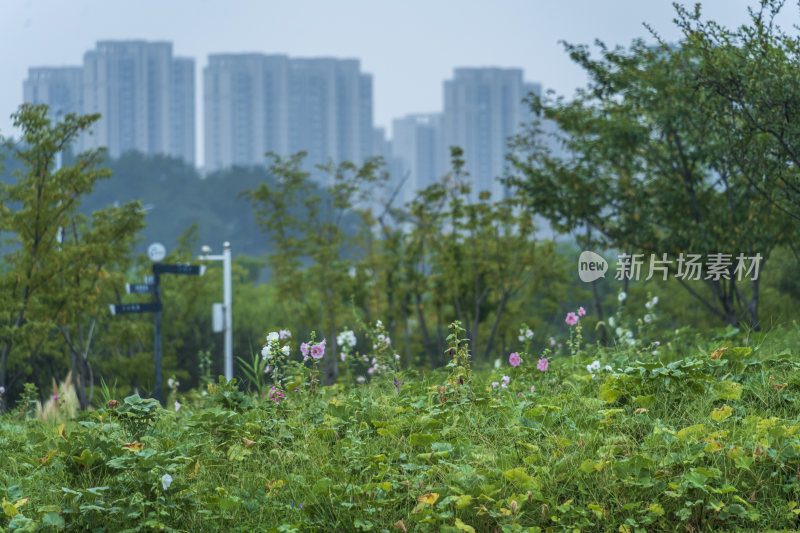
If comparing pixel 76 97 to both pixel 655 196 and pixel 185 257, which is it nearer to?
pixel 185 257

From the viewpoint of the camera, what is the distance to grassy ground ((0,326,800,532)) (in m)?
2.94

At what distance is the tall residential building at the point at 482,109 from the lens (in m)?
79.7

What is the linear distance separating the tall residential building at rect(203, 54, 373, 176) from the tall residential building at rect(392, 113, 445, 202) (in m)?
6.16

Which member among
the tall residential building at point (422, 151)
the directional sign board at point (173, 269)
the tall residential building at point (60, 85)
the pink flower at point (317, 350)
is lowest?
the pink flower at point (317, 350)

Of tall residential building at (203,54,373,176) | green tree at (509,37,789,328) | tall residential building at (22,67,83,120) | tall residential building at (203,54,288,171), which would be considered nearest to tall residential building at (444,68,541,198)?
tall residential building at (203,54,373,176)

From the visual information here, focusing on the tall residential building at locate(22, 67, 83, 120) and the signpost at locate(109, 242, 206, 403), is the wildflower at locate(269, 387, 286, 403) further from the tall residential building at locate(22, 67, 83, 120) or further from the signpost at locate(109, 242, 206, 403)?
the tall residential building at locate(22, 67, 83, 120)

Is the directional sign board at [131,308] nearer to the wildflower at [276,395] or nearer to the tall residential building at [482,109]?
the wildflower at [276,395]

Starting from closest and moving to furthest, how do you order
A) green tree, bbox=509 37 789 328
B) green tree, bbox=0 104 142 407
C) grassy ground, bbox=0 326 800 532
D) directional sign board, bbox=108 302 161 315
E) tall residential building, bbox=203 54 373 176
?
grassy ground, bbox=0 326 800 532, green tree, bbox=509 37 789 328, directional sign board, bbox=108 302 161 315, green tree, bbox=0 104 142 407, tall residential building, bbox=203 54 373 176

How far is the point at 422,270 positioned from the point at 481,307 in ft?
4.06

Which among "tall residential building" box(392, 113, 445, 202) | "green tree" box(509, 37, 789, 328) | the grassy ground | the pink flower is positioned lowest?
the grassy ground

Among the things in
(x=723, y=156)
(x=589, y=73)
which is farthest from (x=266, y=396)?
(x=589, y=73)

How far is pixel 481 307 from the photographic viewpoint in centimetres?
1409

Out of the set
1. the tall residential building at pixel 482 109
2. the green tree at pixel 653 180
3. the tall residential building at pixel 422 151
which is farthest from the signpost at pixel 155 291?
the tall residential building at pixel 422 151

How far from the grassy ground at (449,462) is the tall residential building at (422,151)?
258 ft
